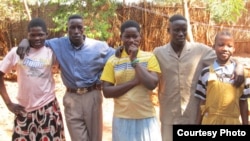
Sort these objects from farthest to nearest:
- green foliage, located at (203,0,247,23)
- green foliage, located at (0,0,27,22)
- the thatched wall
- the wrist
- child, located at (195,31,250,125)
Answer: the thatched wall
green foliage, located at (0,0,27,22)
green foliage, located at (203,0,247,23)
child, located at (195,31,250,125)
the wrist

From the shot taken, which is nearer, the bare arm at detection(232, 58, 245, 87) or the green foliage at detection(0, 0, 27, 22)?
the bare arm at detection(232, 58, 245, 87)

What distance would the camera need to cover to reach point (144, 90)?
297cm

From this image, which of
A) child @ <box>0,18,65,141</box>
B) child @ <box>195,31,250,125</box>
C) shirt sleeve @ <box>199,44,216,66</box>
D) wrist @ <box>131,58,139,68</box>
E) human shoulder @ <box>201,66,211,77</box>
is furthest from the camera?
child @ <box>0,18,65,141</box>

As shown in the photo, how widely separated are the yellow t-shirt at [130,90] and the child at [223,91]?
1.50 ft

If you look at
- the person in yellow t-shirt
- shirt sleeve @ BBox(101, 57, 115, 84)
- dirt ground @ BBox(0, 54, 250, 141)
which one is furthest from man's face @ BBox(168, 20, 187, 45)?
dirt ground @ BBox(0, 54, 250, 141)

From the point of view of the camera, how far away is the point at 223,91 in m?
2.97

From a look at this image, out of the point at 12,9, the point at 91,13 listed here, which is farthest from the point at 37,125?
the point at 12,9

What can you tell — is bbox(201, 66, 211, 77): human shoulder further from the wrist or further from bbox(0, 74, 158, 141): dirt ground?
bbox(0, 74, 158, 141): dirt ground

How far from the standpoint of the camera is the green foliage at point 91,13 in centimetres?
949

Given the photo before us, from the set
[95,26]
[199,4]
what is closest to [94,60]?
[95,26]

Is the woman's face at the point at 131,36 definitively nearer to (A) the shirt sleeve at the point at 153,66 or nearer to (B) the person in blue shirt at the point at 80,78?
(A) the shirt sleeve at the point at 153,66

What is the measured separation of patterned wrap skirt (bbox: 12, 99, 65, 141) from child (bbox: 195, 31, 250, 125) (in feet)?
4.75

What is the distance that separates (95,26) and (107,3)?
0.84 m

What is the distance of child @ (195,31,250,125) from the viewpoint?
2.97 metres
